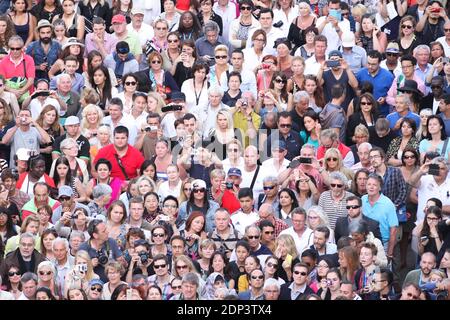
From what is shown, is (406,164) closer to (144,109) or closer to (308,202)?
(308,202)

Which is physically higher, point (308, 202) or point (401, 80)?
point (401, 80)

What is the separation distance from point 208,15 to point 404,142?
4.17m

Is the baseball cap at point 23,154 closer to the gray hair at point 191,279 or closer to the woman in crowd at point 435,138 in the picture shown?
the gray hair at point 191,279

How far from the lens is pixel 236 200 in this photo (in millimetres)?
25641

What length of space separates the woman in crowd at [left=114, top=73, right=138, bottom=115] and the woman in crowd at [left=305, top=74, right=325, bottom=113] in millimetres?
2167

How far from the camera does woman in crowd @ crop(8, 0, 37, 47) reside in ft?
94.7

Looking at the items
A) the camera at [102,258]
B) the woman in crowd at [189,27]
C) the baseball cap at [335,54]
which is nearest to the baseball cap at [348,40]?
the baseball cap at [335,54]

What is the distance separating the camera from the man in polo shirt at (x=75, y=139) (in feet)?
86.7

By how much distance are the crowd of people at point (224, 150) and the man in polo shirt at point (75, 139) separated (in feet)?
0.07

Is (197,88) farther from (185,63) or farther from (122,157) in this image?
(122,157)
